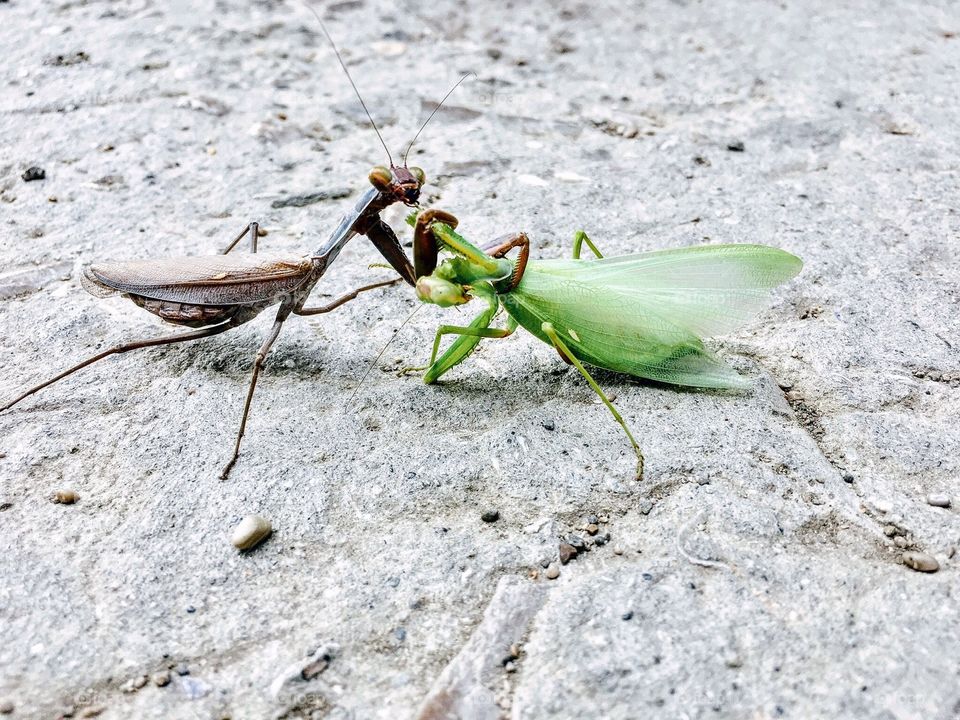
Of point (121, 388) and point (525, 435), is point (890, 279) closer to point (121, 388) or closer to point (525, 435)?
point (525, 435)

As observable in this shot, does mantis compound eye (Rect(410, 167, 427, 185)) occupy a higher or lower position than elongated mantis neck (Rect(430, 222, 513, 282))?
higher

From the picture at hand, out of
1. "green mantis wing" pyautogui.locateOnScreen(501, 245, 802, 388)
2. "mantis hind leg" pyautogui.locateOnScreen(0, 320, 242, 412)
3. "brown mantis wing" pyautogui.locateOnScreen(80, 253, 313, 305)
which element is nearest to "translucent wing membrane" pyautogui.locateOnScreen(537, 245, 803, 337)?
"green mantis wing" pyautogui.locateOnScreen(501, 245, 802, 388)

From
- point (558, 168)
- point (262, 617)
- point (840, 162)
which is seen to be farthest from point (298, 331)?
point (840, 162)

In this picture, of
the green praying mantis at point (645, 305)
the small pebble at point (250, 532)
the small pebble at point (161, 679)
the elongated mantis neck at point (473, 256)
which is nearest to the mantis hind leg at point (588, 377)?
the green praying mantis at point (645, 305)

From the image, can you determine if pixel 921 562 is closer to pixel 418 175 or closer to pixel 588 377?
pixel 588 377

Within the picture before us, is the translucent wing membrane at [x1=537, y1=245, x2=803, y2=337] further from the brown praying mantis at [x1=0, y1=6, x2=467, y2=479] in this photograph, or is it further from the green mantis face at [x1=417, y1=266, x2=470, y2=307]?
the brown praying mantis at [x1=0, y1=6, x2=467, y2=479]
